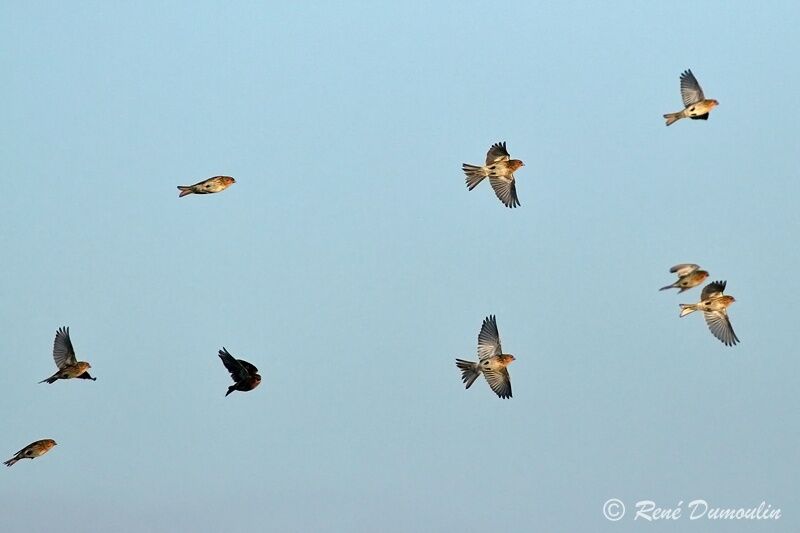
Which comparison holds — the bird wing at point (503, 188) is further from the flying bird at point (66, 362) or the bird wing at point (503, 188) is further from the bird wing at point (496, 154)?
the flying bird at point (66, 362)

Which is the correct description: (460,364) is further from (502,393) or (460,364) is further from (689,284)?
(689,284)

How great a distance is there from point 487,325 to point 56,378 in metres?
11.7

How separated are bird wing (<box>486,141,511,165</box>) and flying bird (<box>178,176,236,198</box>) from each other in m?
7.02

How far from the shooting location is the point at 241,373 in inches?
1353

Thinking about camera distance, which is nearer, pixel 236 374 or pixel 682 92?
pixel 236 374

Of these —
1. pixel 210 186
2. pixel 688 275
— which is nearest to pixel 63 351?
pixel 210 186

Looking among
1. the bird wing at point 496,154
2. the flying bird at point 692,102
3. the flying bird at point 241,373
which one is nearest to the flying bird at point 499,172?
the bird wing at point 496,154

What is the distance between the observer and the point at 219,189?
37031 millimetres

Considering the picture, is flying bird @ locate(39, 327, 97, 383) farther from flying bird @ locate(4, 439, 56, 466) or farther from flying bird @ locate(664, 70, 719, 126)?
flying bird @ locate(664, 70, 719, 126)

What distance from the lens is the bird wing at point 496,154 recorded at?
3888cm

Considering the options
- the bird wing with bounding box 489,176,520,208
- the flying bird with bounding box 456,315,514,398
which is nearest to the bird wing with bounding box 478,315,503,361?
the flying bird with bounding box 456,315,514,398

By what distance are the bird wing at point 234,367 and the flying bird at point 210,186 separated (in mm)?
4704

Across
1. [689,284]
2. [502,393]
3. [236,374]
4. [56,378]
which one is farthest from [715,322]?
[56,378]

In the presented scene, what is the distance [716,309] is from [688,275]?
3383mm
